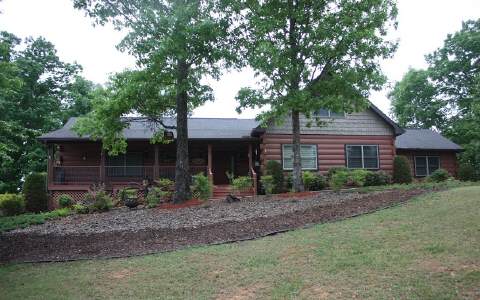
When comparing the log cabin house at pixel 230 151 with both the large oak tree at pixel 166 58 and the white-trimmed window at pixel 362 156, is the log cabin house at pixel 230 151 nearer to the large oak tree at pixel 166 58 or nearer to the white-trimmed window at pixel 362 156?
the white-trimmed window at pixel 362 156

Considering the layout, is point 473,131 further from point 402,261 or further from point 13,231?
point 13,231

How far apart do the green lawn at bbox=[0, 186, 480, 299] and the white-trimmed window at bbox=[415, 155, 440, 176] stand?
16.2m

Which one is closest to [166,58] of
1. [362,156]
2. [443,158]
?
[362,156]

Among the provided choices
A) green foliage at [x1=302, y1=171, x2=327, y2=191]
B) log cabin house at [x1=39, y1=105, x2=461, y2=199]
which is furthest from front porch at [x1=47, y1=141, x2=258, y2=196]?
green foliage at [x1=302, y1=171, x2=327, y2=191]

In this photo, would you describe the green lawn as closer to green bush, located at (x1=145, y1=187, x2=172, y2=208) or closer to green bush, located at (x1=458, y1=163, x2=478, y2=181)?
green bush, located at (x1=145, y1=187, x2=172, y2=208)

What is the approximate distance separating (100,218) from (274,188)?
324 inches

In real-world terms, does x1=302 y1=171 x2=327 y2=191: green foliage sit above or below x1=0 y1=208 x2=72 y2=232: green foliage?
above

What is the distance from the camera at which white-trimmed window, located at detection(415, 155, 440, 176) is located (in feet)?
84.0

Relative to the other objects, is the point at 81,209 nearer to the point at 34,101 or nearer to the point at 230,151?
the point at 230,151

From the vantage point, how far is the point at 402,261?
7133 millimetres

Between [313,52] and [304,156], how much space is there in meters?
7.53

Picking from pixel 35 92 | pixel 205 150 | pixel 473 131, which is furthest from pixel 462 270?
pixel 35 92

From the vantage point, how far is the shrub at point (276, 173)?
19734 mm

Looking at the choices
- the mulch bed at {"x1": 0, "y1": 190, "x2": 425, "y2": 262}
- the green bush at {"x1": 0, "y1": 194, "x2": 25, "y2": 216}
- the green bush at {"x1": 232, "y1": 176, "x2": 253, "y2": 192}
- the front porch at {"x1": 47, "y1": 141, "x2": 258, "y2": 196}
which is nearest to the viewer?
the mulch bed at {"x1": 0, "y1": 190, "x2": 425, "y2": 262}
